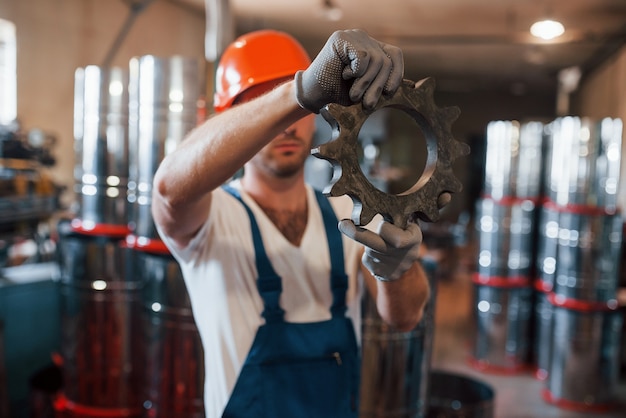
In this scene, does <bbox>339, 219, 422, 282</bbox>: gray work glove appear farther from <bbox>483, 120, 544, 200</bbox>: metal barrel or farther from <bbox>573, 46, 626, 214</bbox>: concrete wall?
<bbox>573, 46, 626, 214</bbox>: concrete wall

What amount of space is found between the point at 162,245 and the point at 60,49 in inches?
206

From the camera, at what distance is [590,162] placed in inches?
205

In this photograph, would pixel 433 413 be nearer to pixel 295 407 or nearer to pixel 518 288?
pixel 295 407

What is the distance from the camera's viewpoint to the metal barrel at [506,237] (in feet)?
19.9

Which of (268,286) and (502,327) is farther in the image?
(502,327)

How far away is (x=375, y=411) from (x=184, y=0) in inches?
300

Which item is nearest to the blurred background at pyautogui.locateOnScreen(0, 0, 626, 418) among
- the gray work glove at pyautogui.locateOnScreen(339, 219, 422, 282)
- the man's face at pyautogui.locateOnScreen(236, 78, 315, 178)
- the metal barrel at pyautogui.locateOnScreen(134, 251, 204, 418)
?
the metal barrel at pyautogui.locateOnScreen(134, 251, 204, 418)

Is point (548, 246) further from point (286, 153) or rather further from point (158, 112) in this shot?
point (286, 153)

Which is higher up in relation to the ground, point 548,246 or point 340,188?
point 340,188

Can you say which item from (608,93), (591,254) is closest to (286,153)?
(591,254)

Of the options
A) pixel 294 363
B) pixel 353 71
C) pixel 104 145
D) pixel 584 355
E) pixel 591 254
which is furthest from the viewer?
pixel 584 355

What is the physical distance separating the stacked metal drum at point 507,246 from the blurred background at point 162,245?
16 millimetres

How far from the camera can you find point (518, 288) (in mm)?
6230

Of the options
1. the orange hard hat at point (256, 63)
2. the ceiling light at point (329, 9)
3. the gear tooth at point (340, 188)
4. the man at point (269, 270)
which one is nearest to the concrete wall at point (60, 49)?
the ceiling light at point (329, 9)
